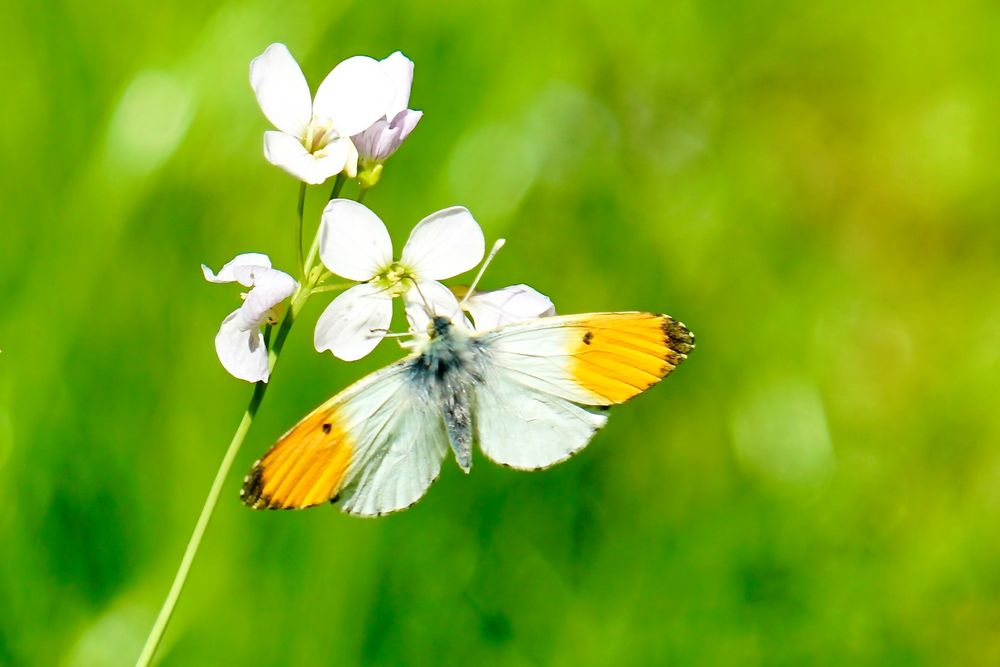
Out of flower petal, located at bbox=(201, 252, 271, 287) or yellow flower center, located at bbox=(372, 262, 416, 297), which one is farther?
yellow flower center, located at bbox=(372, 262, 416, 297)

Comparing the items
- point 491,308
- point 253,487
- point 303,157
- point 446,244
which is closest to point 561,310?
point 491,308

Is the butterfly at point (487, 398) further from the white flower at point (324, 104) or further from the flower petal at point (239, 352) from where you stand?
the white flower at point (324, 104)

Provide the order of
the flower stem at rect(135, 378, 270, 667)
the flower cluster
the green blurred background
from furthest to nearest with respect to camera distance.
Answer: the green blurred background
the flower cluster
the flower stem at rect(135, 378, 270, 667)

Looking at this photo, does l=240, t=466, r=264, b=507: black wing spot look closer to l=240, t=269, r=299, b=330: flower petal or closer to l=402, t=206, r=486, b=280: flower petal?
l=240, t=269, r=299, b=330: flower petal

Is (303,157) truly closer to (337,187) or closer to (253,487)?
(337,187)

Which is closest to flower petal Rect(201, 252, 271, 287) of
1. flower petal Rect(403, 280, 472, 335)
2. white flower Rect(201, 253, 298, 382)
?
white flower Rect(201, 253, 298, 382)

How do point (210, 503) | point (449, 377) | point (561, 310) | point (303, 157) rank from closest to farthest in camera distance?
point (210, 503) < point (303, 157) < point (449, 377) < point (561, 310)

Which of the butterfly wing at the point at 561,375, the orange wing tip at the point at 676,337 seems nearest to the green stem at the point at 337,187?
the butterfly wing at the point at 561,375
